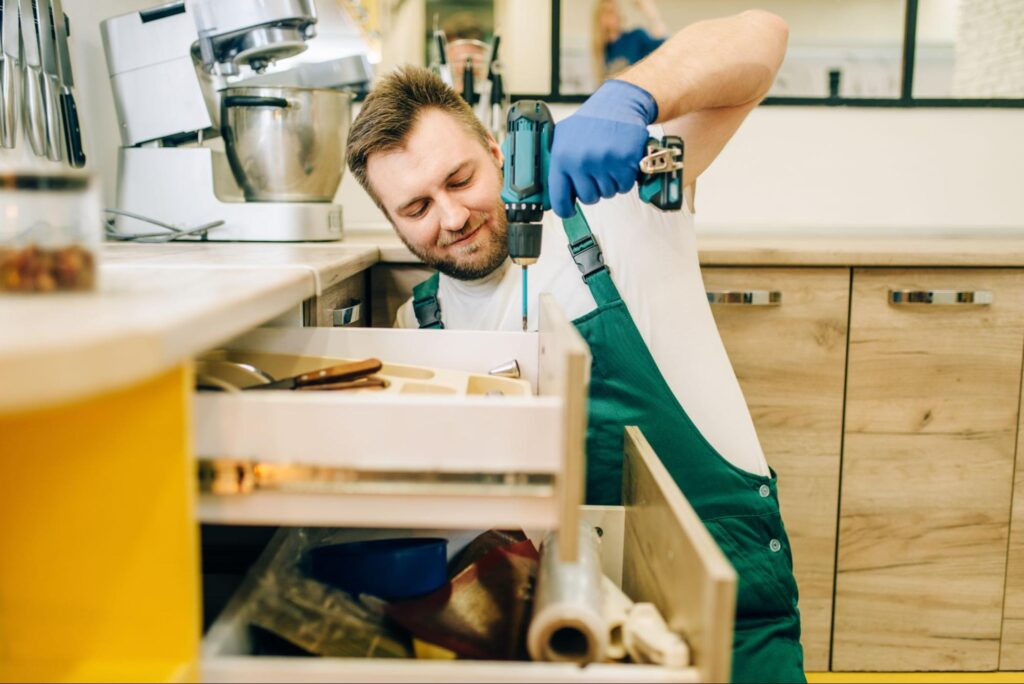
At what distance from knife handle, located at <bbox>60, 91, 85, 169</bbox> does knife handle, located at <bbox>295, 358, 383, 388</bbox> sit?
99 centimetres

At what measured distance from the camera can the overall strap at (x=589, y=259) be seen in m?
1.26

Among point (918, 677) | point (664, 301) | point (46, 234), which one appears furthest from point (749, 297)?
point (46, 234)

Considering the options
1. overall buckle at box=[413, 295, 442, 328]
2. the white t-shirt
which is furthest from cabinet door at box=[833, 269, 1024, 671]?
overall buckle at box=[413, 295, 442, 328]

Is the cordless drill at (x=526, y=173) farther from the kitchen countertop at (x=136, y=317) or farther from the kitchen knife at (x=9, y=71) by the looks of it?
the kitchen knife at (x=9, y=71)

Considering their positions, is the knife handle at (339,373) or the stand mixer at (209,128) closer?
the knife handle at (339,373)

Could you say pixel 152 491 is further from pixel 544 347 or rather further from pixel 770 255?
pixel 770 255

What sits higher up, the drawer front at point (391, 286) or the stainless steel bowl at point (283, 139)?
the stainless steel bowl at point (283, 139)

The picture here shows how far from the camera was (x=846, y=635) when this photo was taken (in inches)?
66.4

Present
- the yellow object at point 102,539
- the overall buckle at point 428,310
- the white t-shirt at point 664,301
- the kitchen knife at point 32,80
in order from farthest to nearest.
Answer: the overall buckle at point 428,310 → the kitchen knife at point 32,80 → the white t-shirt at point 664,301 → the yellow object at point 102,539

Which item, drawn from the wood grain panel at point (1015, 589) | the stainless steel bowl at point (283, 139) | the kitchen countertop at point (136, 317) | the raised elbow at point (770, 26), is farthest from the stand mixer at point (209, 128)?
the wood grain panel at point (1015, 589)

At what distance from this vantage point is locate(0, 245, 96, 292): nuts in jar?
59 centimetres

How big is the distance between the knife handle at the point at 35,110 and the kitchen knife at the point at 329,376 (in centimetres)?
88

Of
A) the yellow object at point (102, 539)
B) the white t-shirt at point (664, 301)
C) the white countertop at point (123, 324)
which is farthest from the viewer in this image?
the white t-shirt at point (664, 301)

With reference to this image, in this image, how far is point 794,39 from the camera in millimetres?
2115
